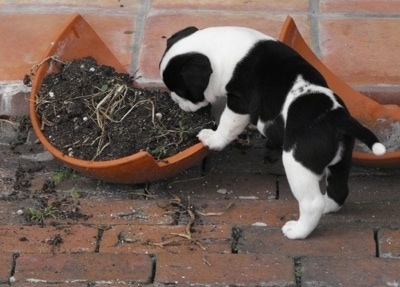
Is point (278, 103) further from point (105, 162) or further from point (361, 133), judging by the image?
point (105, 162)

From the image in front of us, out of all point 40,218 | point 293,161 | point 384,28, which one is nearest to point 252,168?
point 293,161

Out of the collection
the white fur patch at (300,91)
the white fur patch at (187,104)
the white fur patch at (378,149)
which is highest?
the white fur patch at (300,91)

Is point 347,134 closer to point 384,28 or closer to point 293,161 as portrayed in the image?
point 293,161

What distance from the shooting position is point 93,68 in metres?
4.30

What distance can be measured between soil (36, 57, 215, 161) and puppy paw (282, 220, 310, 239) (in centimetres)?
57

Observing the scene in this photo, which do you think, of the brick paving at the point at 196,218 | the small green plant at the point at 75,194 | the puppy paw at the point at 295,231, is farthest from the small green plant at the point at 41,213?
the puppy paw at the point at 295,231

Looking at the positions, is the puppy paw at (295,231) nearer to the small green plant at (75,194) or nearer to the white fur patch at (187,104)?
the white fur patch at (187,104)

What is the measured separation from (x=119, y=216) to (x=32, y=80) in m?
0.93

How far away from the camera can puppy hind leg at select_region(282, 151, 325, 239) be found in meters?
3.60

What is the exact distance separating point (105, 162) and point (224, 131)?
511 millimetres

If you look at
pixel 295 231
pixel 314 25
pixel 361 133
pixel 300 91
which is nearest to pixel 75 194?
pixel 295 231

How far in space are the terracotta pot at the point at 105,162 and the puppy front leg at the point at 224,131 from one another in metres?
0.04

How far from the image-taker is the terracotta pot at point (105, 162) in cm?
385

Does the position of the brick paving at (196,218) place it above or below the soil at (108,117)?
below
